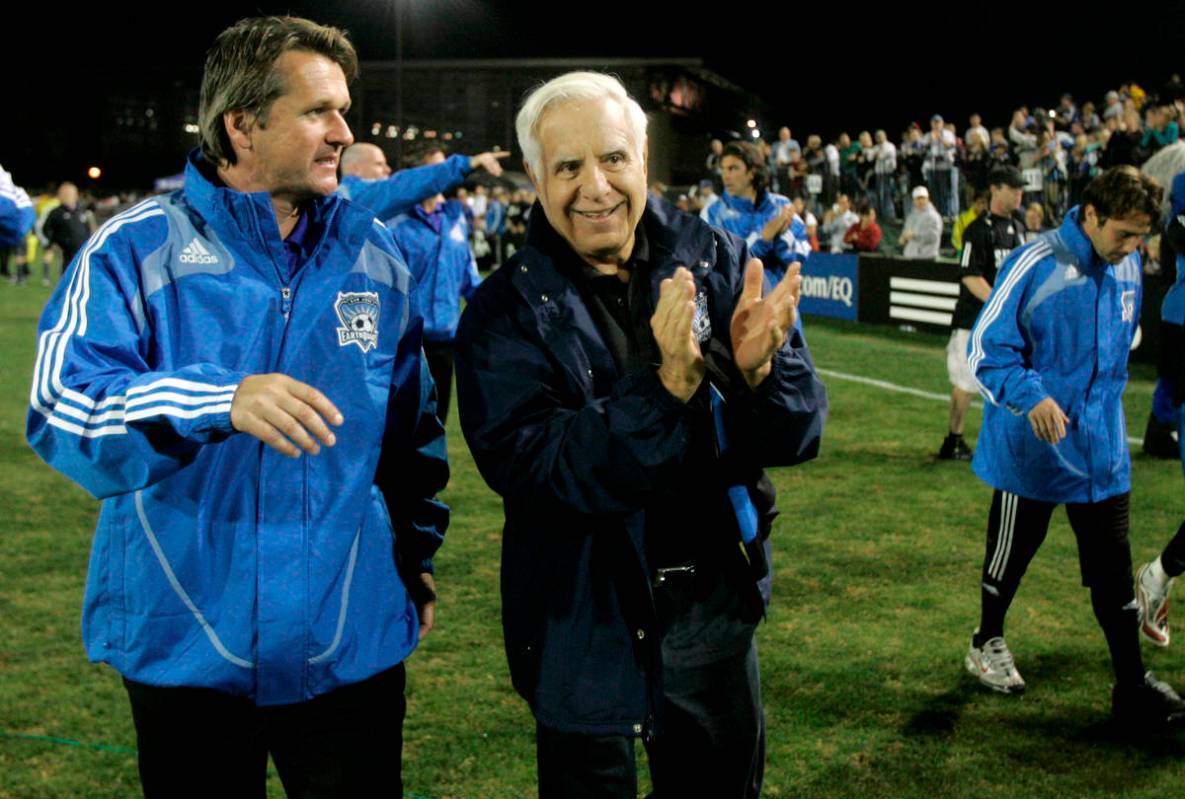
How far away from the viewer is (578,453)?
209 centimetres

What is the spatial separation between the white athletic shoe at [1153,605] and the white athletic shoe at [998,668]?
70 centimetres

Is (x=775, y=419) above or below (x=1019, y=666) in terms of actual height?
above

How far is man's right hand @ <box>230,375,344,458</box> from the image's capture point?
177cm

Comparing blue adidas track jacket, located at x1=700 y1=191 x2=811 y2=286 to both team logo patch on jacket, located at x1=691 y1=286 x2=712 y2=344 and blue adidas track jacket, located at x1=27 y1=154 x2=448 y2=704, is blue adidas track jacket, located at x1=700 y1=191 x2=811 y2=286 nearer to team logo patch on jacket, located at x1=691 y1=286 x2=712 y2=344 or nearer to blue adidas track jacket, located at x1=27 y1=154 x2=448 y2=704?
team logo patch on jacket, located at x1=691 y1=286 x2=712 y2=344

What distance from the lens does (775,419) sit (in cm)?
221

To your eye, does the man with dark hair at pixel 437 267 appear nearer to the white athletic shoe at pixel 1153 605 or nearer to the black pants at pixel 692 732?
the white athletic shoe at pixel 1153 605

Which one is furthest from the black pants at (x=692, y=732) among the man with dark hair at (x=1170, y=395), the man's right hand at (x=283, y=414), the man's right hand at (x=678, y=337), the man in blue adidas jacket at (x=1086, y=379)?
the man with dark hair at (x=1170, y=395)

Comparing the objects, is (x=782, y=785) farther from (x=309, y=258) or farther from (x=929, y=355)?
(x=929, y=355)

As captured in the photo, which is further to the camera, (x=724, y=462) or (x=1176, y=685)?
(x=1176, y=685)

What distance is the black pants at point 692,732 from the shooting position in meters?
2.41

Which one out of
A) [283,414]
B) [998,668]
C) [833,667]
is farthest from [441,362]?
[283,414]

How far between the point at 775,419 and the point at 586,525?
1.43ft

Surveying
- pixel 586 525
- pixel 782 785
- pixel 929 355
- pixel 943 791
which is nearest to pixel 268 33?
pixel 586 525

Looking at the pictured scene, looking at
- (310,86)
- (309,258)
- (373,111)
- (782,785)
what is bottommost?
(782,785)
